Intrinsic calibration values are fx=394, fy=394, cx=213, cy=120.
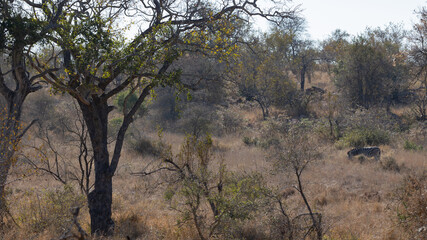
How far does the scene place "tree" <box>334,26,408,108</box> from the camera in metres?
22.8

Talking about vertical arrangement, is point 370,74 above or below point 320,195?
above

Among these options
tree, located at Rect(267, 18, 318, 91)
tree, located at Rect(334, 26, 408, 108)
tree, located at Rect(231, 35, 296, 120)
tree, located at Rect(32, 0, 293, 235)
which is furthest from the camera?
tree, located at Rect(267, 18, 318, 91)

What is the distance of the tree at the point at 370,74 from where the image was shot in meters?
22.8

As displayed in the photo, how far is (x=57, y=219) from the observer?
721cm

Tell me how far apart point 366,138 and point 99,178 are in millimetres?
12198

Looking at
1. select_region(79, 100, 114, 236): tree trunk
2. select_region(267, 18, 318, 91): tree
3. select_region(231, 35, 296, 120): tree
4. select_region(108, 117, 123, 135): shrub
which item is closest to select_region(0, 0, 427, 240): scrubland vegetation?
select_region(79, 100, 114, 236): tree trunk

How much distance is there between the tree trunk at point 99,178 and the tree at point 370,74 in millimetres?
18495

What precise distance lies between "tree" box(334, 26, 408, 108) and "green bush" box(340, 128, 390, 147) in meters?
6.57

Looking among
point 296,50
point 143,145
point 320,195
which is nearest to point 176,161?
point 320,195

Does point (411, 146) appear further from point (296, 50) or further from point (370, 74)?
point (296, 50)

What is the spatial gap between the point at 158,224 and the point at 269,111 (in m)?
19.0

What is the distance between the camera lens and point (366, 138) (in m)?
16.0

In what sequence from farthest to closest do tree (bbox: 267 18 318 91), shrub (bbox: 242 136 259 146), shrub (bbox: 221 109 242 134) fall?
1. tree (bbox: 267 18 318 91)
2. shrub (bbox: 221 109 242 134)
3. shrub (bbox: 242 136 259 146)

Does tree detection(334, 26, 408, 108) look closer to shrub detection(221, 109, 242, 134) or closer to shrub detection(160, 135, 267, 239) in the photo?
shrub detection(221, 109, 242, 134)
